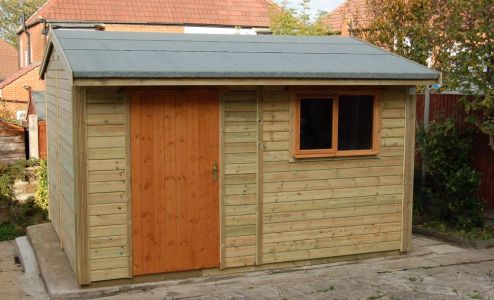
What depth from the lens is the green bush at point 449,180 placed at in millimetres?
10172

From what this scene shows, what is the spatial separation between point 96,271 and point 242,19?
85.4ft

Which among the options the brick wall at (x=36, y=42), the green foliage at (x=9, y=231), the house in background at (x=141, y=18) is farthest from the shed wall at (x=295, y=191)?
the brick wall at (x=36, y=42)

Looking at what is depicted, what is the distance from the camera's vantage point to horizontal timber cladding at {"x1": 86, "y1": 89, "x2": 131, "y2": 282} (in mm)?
7332

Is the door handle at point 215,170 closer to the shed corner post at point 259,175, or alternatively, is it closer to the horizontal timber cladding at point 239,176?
the horizontal timber cladding at point 239,176

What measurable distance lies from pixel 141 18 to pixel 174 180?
2328 centimetres

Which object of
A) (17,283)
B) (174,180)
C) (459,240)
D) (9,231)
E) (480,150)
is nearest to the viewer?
(174,180)

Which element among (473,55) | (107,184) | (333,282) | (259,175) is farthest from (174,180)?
(473,55)

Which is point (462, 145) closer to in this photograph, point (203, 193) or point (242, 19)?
point (203, 193)

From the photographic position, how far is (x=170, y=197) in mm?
7809

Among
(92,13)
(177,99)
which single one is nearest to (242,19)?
(92,13)

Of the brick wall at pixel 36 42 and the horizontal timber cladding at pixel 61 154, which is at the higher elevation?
the brick wall at pixel 36 42

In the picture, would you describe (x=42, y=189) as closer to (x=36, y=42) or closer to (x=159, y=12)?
(x=159, y=12)

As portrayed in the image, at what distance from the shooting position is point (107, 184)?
294 inches

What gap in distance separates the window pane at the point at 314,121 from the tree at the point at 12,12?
61.4m
